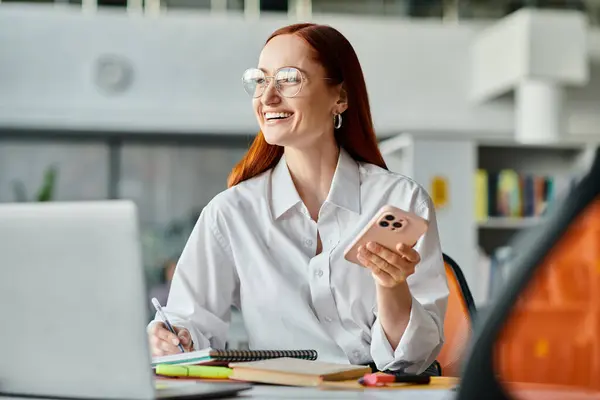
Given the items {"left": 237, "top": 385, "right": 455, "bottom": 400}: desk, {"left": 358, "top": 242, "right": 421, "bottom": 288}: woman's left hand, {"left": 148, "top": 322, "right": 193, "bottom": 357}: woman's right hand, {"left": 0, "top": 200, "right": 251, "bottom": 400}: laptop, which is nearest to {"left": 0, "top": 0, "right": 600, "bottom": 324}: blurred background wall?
{"left": 148, "top": 322, "right": 193, "bottom": 357}: woman's right hand

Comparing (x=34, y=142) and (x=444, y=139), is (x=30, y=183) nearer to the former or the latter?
(x=34, y=142)

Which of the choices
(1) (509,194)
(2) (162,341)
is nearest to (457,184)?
(1) (509,194)

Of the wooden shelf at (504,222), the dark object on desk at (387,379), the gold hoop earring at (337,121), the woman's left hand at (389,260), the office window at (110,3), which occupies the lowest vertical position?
the wooden shelf at (504,222)

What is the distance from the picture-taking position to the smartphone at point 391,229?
4.64 ft

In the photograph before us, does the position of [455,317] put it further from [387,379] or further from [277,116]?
[387,379]

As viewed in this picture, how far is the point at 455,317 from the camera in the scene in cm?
206

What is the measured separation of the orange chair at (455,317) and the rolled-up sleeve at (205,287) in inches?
18.6

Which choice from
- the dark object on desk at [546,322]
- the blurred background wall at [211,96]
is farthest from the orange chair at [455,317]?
the blurred background wall at [211,96]

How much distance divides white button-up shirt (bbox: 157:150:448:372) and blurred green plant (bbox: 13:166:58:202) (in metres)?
5.28

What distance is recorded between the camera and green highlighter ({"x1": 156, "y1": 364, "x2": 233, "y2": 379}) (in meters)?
1.47

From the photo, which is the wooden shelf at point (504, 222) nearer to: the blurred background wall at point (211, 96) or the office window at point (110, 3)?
the blurred background wall at point (211, 96)

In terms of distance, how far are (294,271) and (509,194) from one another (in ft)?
17.0

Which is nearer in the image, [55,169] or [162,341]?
[162,341]

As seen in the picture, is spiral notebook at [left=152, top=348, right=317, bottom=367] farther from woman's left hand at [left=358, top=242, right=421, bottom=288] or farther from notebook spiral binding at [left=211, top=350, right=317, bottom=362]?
woman's left hand at [left=358, top=242, right=421, bottom=288]
